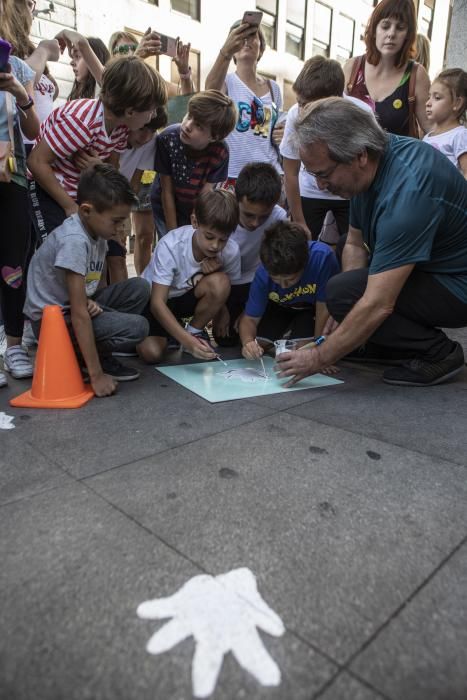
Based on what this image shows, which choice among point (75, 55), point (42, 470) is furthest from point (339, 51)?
point (42, 470)

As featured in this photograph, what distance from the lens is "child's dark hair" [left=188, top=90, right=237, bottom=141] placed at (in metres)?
2.28

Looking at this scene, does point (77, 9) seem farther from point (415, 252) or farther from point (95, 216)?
point (415, 252)

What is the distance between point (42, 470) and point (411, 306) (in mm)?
1483

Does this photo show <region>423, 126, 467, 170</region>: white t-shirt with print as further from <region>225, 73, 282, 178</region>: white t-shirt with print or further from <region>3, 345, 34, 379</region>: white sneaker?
<region>3, 345, 34, 379</region>: white sneaker

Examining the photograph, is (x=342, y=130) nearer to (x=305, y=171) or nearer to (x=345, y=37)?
(x=305, y=171)

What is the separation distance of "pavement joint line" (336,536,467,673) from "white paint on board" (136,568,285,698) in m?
0.11

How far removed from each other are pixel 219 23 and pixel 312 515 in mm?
10770

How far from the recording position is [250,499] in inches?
44.8

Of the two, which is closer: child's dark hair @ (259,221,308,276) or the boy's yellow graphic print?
child's dark hair @ (259,221,308,276)

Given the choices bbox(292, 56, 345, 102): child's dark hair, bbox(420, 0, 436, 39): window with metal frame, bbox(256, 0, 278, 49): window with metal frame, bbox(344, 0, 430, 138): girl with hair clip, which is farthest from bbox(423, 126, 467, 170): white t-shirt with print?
bbox(420, 0, 436, 39): window with metal frame

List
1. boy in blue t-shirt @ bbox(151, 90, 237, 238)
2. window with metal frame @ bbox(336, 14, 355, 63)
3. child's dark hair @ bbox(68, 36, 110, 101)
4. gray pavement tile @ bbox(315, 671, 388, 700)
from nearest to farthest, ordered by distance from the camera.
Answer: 1. gray pavement tile @ bbox(315, 671, 388, 700)
2. boy in blue t-shirt @ bbox(151, 90, 237, 238)
3. child's dark hair @ bbox(68, 36, 110, 101)
4. window with metal frame @ bbox(336, 14, 355, 63)

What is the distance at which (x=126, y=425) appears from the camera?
62.3 inches

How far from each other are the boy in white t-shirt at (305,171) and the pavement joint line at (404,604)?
5.55ft

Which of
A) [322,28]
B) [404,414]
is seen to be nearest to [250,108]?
[404,414]
